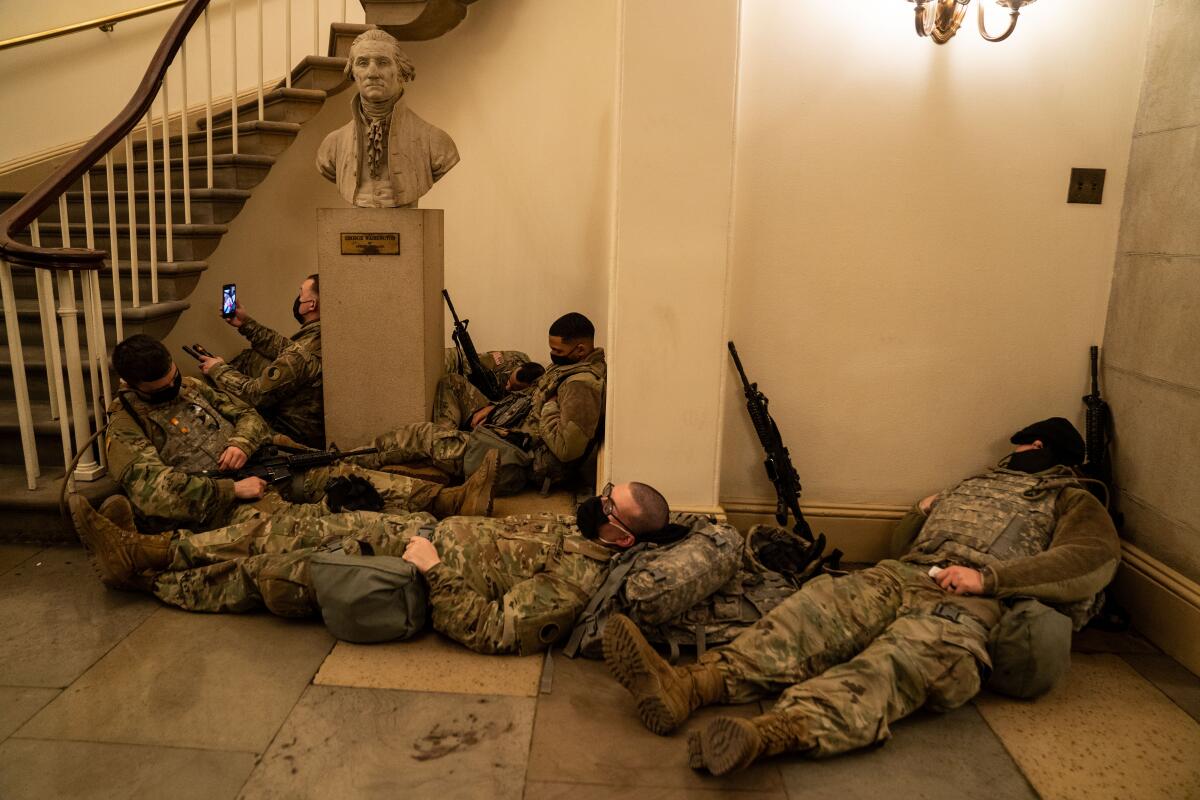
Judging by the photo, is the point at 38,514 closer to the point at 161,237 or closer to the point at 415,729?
the point at 161,237

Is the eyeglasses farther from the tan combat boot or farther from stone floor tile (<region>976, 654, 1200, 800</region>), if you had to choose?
stone floor tile (<region>976, 654, 1200, 800</region>)

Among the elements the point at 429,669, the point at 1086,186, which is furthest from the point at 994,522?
the point at 429,669

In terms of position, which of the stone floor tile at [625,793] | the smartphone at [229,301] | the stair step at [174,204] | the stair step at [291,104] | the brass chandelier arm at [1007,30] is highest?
the brass chandelier arm at [1007,30]

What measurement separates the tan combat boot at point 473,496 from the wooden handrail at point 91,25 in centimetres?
409

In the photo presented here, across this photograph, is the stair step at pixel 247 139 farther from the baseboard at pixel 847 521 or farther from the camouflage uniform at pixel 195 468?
the baseboard at pixel 847 521

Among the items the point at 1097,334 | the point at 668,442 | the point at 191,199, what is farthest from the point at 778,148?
the point at 191,199

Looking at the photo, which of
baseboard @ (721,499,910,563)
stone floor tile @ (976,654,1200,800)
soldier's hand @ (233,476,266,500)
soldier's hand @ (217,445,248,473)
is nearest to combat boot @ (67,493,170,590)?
soldier's hand @ (233,476,266,500)

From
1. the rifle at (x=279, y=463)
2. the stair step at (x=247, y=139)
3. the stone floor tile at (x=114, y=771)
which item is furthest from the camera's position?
the stair step at (x=247, y=139)

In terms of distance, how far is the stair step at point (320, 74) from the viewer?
5.41 metres

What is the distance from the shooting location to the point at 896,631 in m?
2.83

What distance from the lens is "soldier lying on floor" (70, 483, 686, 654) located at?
3027mm

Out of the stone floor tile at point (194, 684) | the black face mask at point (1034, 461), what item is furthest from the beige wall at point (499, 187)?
the stone floor tile at point (194, 684)

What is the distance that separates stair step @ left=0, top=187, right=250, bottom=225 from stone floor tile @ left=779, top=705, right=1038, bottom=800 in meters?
4.26

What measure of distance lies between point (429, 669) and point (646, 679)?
2.55ft
